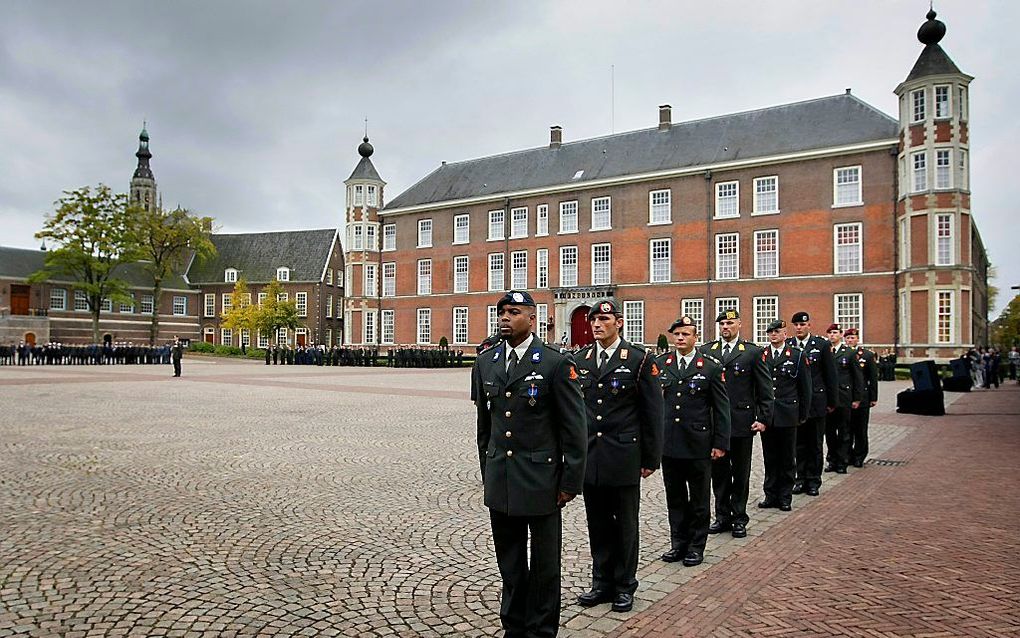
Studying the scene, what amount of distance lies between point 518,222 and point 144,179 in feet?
199

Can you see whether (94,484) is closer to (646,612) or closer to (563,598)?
(563,598)

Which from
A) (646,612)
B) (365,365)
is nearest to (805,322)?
(646,612)

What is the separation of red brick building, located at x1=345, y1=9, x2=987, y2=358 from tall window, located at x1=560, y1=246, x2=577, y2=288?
0.09m

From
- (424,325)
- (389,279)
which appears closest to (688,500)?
(424,325)

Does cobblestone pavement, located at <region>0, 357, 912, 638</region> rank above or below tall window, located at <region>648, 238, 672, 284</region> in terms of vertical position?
below

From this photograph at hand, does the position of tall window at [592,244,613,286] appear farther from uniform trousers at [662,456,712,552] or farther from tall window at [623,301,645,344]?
uniform trousers at [662,456,712,552]

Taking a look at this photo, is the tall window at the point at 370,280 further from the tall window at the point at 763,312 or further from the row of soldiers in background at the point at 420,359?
the tall window at the point at 763,312

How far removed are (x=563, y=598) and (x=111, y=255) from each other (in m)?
63.5

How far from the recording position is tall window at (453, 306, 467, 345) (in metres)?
49.0

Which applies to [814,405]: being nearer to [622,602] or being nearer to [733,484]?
[733,484]

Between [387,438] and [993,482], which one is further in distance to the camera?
[387,438]

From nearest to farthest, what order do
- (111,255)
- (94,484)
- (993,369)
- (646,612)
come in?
(646,612)
(94,484)
(993,369)
(111,255)

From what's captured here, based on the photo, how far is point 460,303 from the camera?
49.2 metres

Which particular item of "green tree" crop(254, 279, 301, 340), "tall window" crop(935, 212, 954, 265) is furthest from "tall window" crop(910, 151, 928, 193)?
"green tree" crop(254, 279, 301, 340)
